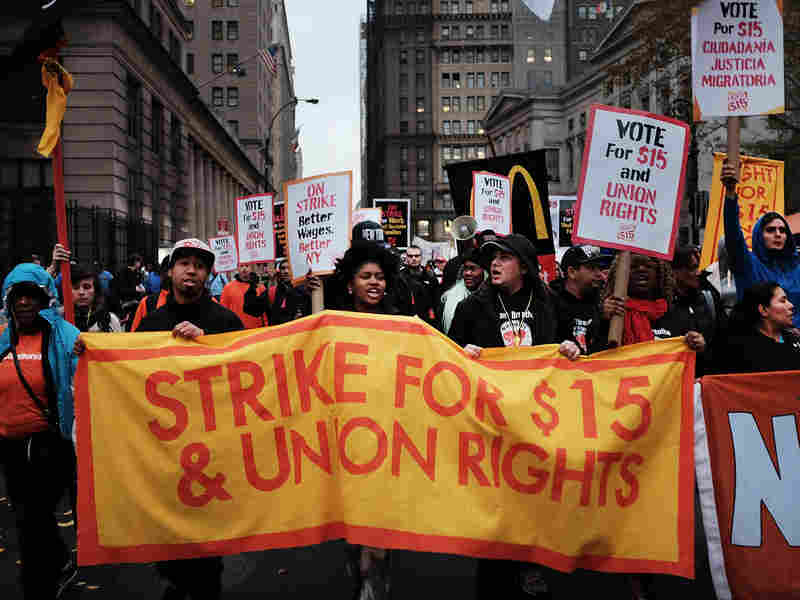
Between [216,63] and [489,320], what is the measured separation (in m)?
79.4

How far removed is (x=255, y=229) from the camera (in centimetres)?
1030

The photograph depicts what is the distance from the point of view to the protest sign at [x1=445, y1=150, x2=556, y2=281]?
8773 millimetres

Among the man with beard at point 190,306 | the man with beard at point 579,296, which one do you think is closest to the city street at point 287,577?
the man with beard at point 190,306

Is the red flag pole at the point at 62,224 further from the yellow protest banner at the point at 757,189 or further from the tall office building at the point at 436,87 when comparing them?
the tall office building at the point at 436,87

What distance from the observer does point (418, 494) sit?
153 inches

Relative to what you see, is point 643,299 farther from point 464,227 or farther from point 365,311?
point 464,227

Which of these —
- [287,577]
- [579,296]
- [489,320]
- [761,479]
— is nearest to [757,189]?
[579,296]

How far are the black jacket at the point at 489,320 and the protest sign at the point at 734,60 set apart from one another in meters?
2.38

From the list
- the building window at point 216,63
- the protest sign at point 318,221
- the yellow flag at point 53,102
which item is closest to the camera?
the yellow flag at point 53,102

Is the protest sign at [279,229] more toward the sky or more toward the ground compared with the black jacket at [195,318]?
more toward the sky

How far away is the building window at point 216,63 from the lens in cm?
7769

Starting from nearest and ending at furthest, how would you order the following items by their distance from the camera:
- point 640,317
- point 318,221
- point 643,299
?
point 640,317
point 643,299
point 318,221

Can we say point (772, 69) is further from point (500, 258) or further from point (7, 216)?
point (7, 216)

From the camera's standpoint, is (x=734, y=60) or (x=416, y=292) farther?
(x=416, y=292)
